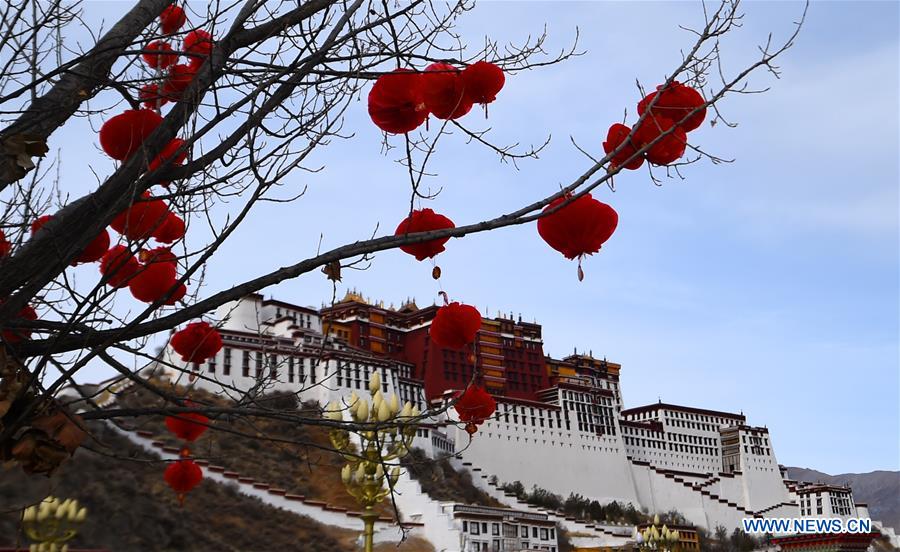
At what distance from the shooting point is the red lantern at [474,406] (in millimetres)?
4418

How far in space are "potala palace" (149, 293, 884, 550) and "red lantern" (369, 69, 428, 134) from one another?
32.5 metres

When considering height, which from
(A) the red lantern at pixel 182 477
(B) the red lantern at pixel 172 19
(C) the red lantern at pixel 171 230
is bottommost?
(A) the red lantern at pixel 182 477

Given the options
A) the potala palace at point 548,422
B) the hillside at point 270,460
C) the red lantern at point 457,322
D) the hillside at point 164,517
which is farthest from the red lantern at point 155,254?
the potala palace at point 548,422

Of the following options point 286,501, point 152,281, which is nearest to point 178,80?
point 152,281

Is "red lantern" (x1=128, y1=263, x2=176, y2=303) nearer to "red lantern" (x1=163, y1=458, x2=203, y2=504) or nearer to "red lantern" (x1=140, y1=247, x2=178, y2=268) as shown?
"red lantern" (x1=140, y1=247, x2=178, y2=268)

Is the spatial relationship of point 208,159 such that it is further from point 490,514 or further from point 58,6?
point 490,514

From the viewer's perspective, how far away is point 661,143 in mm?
3086

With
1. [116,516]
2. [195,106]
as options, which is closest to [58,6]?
[195,106]

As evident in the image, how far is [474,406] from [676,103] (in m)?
2.00

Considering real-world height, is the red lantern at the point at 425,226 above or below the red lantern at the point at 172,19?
below

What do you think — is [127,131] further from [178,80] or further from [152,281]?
[152,281]

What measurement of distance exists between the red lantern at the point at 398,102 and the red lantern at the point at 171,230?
1.13 m

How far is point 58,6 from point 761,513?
185ft

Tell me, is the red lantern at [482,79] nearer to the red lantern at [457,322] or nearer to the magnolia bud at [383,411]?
the red lantern at [457,322]
